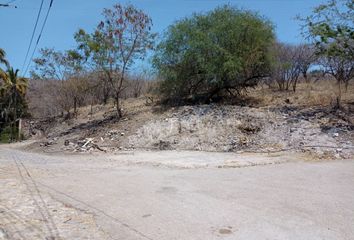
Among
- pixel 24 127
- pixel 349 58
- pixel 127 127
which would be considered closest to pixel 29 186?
pixel 127 127

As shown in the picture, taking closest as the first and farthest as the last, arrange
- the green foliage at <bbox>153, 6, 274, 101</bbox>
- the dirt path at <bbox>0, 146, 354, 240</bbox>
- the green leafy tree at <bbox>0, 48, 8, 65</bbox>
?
the dirt path at <bbox>0, 146, 354, 240</bbox>, the green foliage at <bbox>153, 6, 274, 101</bbox>, the green leafy tree at <bbox>0, 48, 8, 65</bbox>

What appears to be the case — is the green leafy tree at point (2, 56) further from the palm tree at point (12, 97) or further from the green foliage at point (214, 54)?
the green foliage at point (214, 54)

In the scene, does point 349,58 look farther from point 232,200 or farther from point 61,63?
point 61,63

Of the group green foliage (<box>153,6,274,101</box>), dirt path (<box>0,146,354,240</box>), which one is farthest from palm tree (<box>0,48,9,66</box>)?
dirt path (<box>0,146,354,240</box>)

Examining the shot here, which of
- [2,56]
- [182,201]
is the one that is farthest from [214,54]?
[2,56]

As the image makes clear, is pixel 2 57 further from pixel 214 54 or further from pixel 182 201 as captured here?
pixel 182 201

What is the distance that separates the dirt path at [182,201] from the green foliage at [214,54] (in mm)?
9884

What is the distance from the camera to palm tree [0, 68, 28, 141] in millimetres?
41344

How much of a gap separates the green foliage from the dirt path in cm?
988

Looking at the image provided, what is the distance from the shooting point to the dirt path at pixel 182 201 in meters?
A: 6.40

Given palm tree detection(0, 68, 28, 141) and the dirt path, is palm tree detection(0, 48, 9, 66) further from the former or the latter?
the dirt path

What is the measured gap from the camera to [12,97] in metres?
42.7

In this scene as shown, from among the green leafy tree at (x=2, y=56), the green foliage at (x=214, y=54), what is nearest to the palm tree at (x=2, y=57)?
the green leafy tree at (x=2, y=56)

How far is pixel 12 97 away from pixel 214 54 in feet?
93.2
